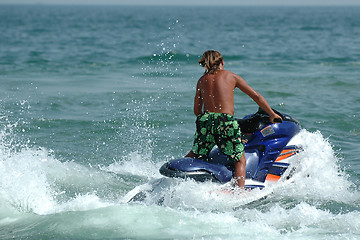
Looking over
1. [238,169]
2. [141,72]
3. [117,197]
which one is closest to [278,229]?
[238,169]

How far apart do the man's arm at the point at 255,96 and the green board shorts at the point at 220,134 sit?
1.05 feet

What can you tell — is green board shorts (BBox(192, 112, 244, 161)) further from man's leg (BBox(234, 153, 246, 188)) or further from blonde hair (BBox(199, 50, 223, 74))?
blonde hair (BBox(199, 50, 223, 74))

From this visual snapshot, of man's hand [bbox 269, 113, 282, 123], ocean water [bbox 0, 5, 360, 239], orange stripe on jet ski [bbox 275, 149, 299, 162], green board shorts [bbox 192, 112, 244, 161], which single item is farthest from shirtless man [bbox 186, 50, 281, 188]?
orange stripe on jet ski [bbox 275, 149, 299, 162]

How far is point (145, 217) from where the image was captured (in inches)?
211

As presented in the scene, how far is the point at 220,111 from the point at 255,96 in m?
0.43

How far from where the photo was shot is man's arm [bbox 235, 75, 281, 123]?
5684 millimetres

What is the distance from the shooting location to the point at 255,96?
227 inches

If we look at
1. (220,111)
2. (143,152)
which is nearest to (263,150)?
(220,111)

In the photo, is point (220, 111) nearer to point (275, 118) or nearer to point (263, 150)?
point (275, 118)

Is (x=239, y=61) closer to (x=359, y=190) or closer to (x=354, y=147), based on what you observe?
(x=354, y=147)

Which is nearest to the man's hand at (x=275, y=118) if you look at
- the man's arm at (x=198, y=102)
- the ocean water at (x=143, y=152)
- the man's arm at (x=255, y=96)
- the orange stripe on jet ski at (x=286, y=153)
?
the man's arm at (x=255, y=96)

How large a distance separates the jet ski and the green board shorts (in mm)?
182

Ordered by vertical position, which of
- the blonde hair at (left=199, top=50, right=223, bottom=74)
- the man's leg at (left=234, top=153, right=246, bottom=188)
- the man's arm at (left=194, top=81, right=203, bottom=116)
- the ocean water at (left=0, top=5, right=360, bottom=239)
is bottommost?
the ocean water at (left=0, top=5, right=360, bottom=239)

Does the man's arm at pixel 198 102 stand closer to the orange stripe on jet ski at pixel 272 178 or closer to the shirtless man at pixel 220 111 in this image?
the shirtless man at pixel 220 111
